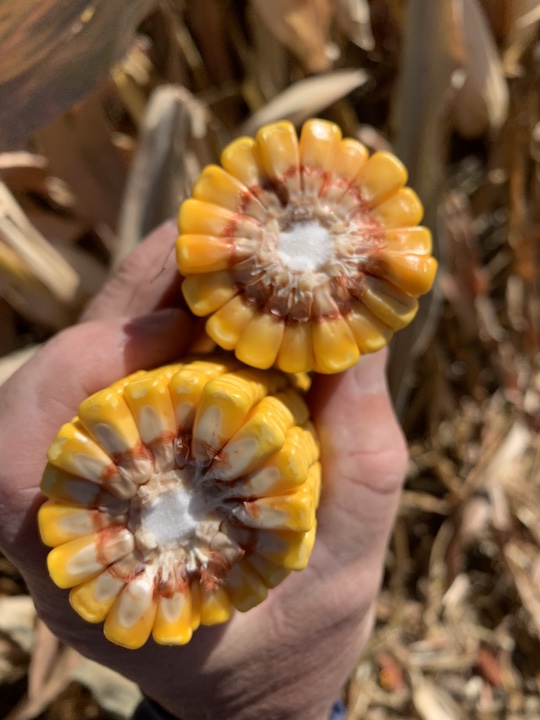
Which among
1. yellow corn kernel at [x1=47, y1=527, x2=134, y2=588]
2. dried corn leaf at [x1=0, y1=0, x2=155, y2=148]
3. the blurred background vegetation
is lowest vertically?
the blurred background vegetation

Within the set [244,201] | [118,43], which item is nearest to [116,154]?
[118,43]

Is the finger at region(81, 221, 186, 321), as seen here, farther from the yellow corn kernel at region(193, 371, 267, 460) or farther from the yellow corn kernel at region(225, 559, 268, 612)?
the yellow corn kernel at region(225, 559, 268, 612)

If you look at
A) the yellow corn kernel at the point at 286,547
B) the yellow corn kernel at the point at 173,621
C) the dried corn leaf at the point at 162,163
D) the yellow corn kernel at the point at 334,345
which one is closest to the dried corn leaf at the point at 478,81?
the dried corn leaf at the point at 162,163

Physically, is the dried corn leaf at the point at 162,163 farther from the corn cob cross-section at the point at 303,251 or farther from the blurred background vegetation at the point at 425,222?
the corn cob cross-section at the point at 303,251

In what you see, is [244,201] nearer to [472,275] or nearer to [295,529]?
[295,529]

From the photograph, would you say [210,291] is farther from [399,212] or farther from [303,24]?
[303,24]

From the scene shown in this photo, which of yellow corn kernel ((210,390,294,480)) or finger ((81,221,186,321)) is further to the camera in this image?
finger ((81,221,186,321))

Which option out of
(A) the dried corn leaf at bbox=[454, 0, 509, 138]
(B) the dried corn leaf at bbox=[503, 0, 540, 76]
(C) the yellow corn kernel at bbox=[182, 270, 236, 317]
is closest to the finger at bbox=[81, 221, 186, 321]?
(C) the yellow corn kernel at bbox=[182, 270, 236, 317]
